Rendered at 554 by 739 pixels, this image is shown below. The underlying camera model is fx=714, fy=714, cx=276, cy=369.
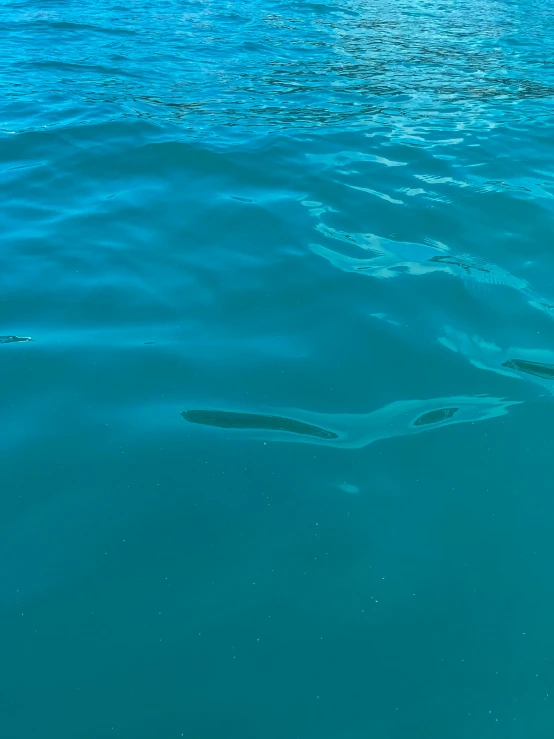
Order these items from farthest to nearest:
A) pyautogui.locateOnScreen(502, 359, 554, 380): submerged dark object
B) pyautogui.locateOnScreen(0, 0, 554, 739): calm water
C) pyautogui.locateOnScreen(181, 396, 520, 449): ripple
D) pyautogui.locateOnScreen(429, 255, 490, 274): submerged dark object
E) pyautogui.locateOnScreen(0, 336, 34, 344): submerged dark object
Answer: pyautogui.locateOnScreen(429, 255, 490, 274): submerged dark object
pyautogui.locateOnScreen(0, 336, 34, 344): submerged dark object
pyautogui.locateOnScreen(502, 359, 554, 380): submerged dark object
pyautogui.locateOnScreen(181, 396, 520, 449): ripple
pyautogui.locateOnScreen(0, 0, 554, 739): calm water

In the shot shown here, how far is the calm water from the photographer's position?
A: 8.98ft

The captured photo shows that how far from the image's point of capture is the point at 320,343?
15.0ft

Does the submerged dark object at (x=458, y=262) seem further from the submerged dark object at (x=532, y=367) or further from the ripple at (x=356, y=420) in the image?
the ripple at (x=356, y=420)

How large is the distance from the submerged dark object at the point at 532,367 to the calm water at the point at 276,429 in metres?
0.02

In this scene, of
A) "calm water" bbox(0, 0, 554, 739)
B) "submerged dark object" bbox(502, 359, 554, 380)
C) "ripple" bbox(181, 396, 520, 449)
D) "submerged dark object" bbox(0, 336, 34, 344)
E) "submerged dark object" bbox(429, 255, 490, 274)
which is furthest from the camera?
"submerged dark object" bbox(429, 255, 490, 274)

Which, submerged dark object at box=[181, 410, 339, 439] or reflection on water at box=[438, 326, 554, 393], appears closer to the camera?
submerged dark object at box=[181, 410, 339, 439]

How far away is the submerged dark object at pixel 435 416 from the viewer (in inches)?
156

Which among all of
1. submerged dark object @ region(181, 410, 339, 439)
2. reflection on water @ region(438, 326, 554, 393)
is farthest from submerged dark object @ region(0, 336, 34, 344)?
reflection on water @ region(438, 326, 554, 393)

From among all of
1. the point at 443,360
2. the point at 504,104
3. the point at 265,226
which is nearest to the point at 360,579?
the point at 443,360

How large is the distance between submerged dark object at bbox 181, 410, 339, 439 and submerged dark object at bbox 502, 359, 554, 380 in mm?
1319

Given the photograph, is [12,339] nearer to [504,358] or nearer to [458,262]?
[504,358]

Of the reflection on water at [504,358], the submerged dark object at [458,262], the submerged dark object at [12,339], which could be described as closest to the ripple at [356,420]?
the reflection on water at [504,358]

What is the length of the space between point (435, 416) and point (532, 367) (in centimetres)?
83

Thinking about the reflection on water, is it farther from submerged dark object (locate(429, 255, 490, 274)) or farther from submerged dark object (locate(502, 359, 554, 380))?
submerged dark object (locate(429, 255, 490, 274))
